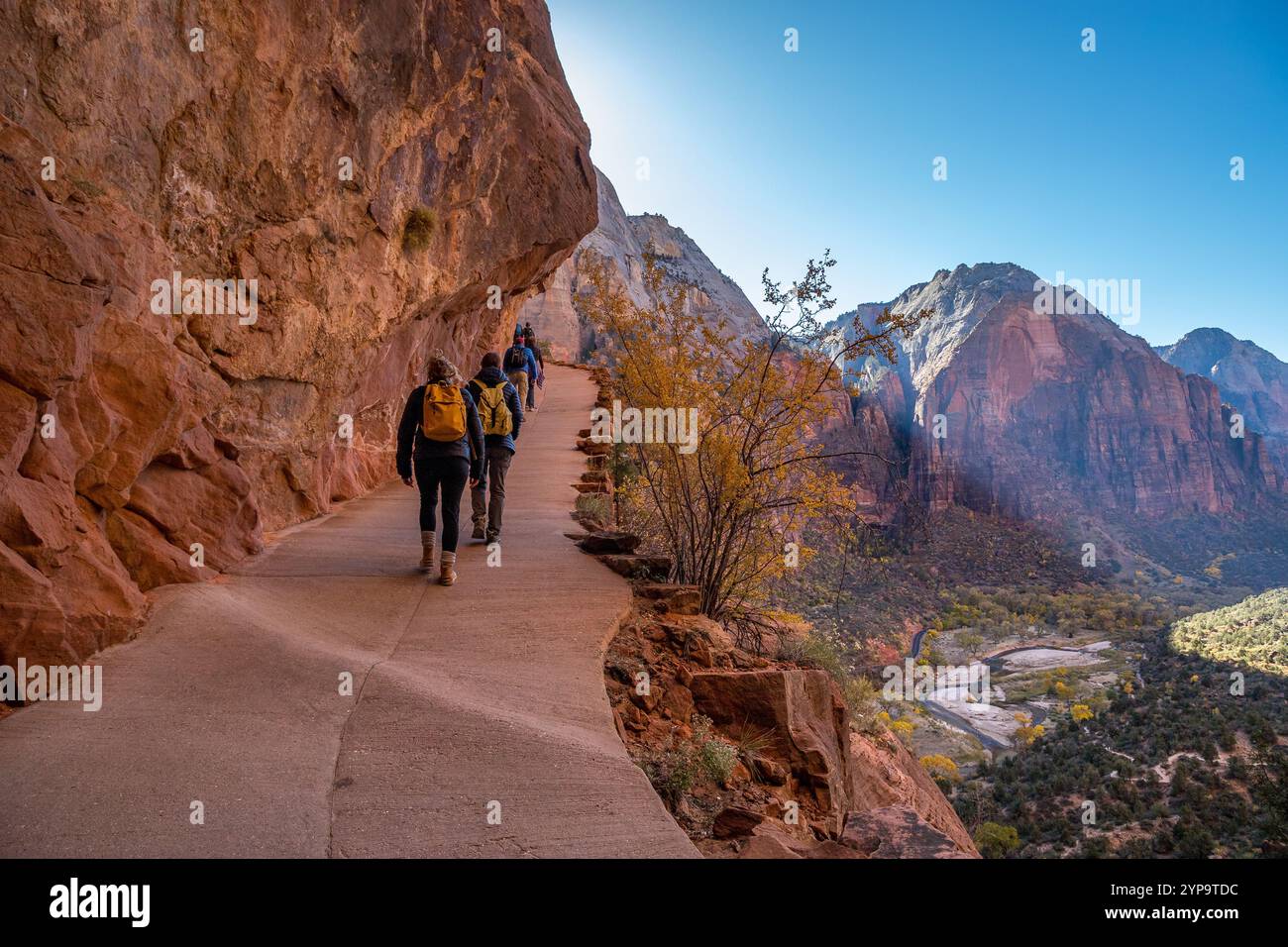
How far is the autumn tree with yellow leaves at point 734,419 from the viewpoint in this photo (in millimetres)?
6887

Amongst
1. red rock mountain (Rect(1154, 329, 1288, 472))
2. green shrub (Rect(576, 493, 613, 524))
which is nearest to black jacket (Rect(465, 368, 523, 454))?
green shrub (Rect(576, 493, 613, 524))

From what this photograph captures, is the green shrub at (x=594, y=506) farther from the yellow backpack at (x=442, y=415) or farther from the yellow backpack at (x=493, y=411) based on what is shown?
the yellow backpack at (x=442, y=415)

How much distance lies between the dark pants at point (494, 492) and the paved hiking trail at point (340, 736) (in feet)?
4.49

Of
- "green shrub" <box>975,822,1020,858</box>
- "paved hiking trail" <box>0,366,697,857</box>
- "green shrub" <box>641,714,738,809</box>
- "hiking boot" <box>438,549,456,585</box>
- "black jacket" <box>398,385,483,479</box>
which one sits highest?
"black jacket" <box>398,385,483,479</box>

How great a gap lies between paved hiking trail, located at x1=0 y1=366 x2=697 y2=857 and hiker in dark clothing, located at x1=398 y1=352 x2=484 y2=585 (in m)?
0.65

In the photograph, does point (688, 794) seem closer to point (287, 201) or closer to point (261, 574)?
point (261, 574)

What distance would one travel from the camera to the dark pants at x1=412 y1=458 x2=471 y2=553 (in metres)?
6.07

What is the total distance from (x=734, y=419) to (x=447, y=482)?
10.7 feet

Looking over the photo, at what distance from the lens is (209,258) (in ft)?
21.8

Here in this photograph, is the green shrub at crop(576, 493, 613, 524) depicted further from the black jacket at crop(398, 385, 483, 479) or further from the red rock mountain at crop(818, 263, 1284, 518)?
the red rock mountain at crop(818, 263, 1284, 518)

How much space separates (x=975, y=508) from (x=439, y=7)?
7999cm

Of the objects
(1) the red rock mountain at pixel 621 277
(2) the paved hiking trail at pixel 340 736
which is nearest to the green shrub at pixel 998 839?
(1) the red rock mountain at pixel 621 277

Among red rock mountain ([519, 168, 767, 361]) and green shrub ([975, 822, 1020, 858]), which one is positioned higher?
red rock mountain ([519, 168, 767, 361])
